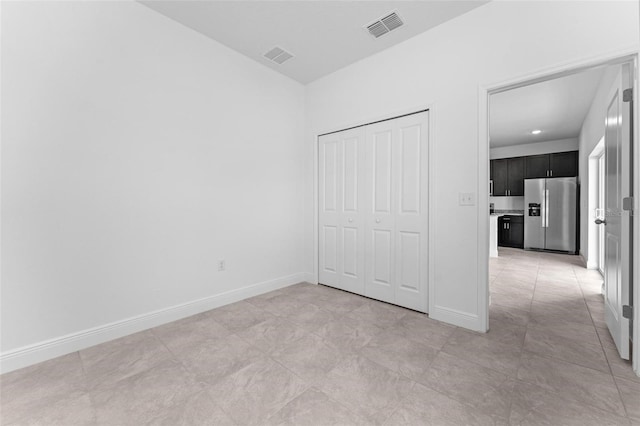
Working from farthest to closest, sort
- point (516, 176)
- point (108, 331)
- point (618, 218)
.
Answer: point (516, 176) < point (108, 331) < point (618, 218)

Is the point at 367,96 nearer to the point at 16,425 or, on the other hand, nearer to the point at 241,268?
the point at 241,268

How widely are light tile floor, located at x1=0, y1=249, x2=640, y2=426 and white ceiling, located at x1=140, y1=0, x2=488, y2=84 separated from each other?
2833 mm

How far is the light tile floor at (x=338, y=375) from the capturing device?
1.39 metres

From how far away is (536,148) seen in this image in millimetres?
6879

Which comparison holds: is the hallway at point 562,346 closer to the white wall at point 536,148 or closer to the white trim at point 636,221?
the white trim at point 636,221

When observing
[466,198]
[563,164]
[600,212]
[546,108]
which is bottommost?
[600,212]

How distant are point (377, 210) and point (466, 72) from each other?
1560 millimetres

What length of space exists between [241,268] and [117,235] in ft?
4.15

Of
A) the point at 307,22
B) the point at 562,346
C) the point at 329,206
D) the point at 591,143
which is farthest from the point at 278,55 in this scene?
the point at 591,143

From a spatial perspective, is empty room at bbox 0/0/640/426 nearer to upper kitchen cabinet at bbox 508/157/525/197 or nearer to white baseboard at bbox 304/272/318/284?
white baseboard at bbox 304/272/318/284

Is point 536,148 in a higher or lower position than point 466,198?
higher

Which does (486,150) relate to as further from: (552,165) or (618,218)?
(552,165)

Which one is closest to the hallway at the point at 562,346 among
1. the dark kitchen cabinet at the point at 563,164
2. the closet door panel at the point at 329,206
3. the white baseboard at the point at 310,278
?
the closet door panel at the point at 329,206

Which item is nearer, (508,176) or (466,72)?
(466,72)
